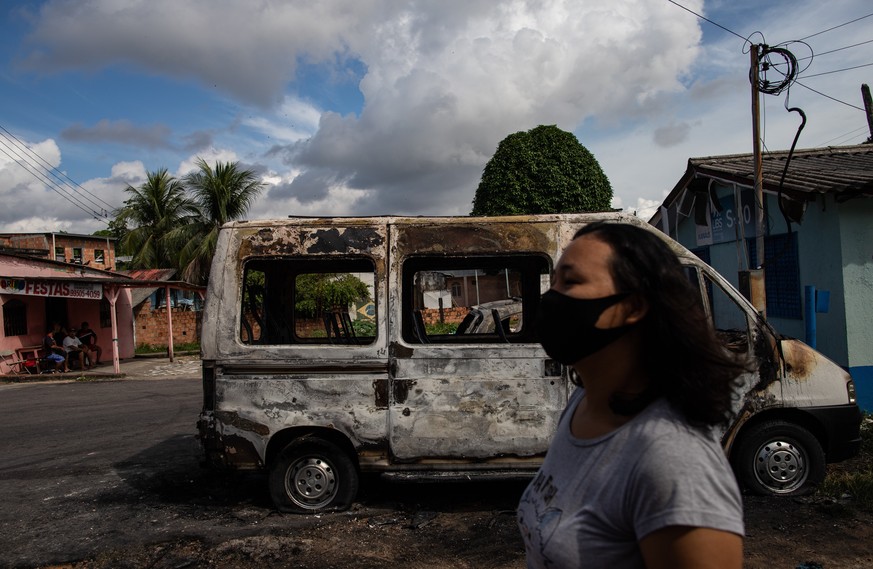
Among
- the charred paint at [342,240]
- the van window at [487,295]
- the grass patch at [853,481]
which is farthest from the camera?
the van window at [487,295]

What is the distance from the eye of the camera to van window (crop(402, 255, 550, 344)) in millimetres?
5664

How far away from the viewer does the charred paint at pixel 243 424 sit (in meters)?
5.22

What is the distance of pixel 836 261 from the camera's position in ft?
27.7

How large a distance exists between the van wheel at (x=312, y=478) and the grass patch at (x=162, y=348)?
2026 centimetres

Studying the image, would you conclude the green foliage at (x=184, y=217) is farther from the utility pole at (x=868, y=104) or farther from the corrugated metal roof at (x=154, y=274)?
the utility pole at (x=868, y=104)

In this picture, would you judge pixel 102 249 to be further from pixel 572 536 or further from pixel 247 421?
pixel 572 536

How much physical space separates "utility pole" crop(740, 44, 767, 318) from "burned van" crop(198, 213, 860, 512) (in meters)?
2.79

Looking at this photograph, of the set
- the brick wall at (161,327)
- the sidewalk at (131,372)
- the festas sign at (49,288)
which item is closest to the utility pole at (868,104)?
the sidewalk at (131,372)

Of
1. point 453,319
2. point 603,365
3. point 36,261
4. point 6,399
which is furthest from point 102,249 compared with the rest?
point 603,365

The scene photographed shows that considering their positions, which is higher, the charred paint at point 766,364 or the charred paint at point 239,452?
the charred paint at point 766,364

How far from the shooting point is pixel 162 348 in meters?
26.1

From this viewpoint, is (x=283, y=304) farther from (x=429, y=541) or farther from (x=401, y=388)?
(x=429, y=541)

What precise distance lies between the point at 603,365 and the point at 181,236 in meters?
30.0

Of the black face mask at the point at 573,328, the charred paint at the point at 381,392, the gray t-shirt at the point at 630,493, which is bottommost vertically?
the charred paint at the point at 381,392
